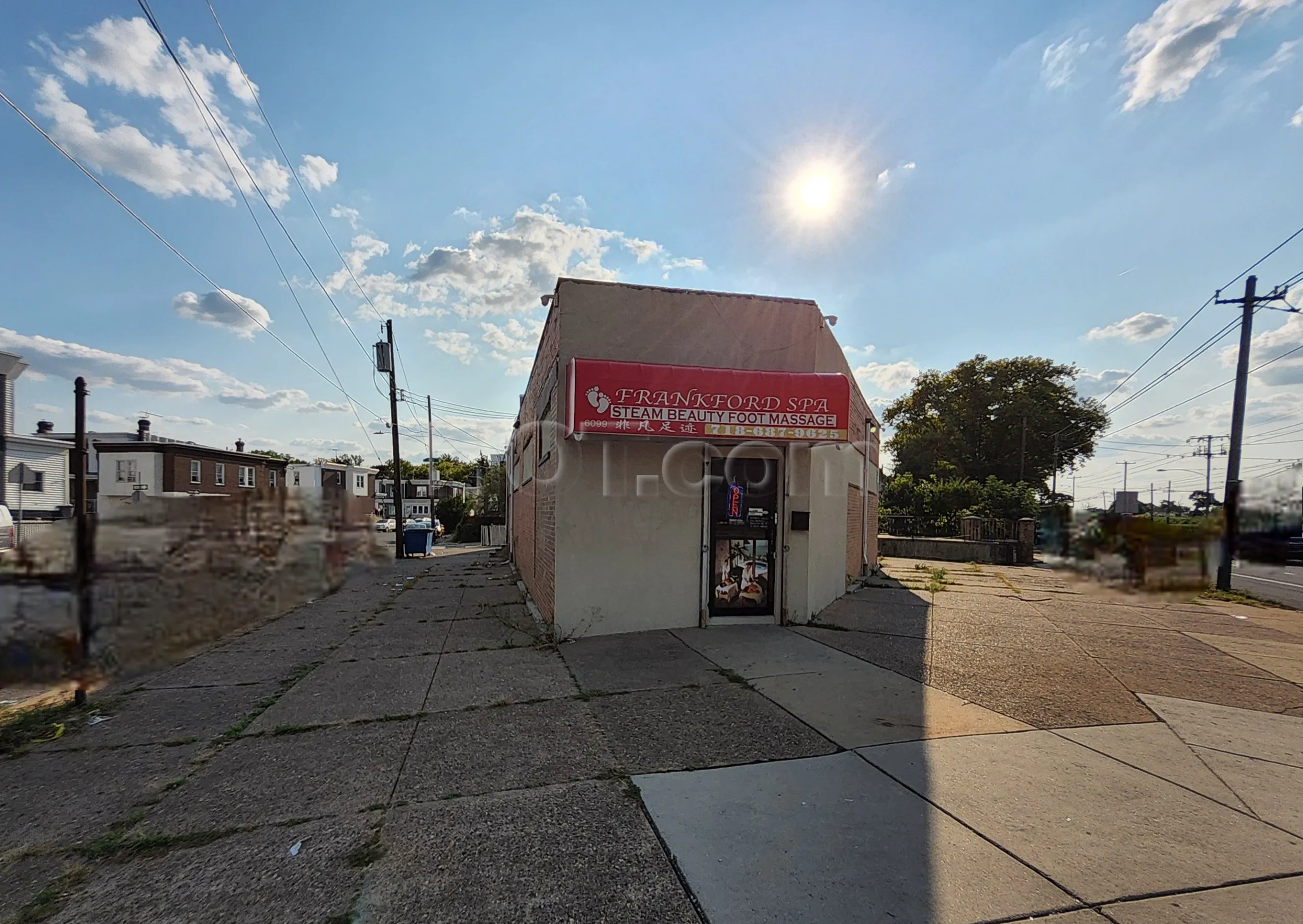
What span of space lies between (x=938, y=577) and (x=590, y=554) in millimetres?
9070

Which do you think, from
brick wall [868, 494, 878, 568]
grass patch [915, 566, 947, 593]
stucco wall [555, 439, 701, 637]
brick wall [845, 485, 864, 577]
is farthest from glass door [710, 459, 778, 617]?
brick wall [868, 494, 878, 568]

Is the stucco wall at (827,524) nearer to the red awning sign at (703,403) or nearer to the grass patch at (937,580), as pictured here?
the red awning sign at (703,403)

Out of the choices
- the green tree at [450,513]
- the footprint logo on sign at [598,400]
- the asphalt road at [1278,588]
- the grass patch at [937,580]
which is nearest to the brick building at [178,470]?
the footprint logo on sign at [598,400]

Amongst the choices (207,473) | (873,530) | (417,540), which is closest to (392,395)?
(417,540)

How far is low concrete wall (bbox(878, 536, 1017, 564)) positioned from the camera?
13070 mm

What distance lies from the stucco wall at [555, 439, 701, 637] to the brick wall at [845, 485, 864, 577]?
4160 millimetres

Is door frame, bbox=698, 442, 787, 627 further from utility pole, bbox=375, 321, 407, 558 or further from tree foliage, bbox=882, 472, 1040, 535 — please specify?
utility pole, bbox=375, 321, 407, 558

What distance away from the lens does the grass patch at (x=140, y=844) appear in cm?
304

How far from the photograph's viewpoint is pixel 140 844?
3.13 meters

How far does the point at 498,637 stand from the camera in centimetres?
788

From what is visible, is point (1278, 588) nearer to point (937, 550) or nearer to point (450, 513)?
point (937, 550)

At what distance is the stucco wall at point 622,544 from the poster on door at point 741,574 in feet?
1.15

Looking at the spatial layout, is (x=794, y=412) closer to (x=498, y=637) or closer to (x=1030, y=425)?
(x=1030, y=425)

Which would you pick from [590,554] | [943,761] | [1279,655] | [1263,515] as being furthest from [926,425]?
[1263,515]
